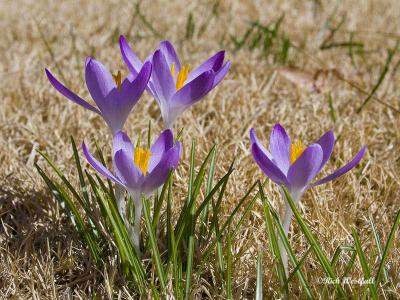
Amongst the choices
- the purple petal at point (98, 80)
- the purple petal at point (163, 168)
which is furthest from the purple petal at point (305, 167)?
the purple petal at point (98, 80)

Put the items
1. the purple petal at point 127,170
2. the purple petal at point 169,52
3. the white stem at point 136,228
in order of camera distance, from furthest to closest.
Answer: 1. the purple petal at point 169,52
2. the white stem at point 136,228
3. the purple petal at point 127,170

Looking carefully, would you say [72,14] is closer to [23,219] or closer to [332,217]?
[23,219]

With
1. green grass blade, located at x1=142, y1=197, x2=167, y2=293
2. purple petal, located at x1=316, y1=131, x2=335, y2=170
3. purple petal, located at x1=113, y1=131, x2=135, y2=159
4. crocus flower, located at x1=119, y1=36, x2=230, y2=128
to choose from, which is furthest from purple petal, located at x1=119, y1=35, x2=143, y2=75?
purple petal, located at x1=316, y1=131, x2=335, y2=170

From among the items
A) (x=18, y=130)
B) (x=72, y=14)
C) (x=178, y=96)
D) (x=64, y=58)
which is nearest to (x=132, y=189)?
(x=178, y=96)

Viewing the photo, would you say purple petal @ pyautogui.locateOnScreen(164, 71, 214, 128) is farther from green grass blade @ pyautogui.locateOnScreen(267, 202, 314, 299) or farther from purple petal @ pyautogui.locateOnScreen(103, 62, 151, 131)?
green grass blade @ pyautogui.locateOnScreen(267, 202, 314, 299)

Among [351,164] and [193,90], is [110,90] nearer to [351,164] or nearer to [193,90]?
[193,90]

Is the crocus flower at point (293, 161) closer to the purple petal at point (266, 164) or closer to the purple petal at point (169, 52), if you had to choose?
the purple petal at point (266, 164)

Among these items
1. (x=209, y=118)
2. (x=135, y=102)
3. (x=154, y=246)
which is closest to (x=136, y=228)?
(x=154, y=246)
